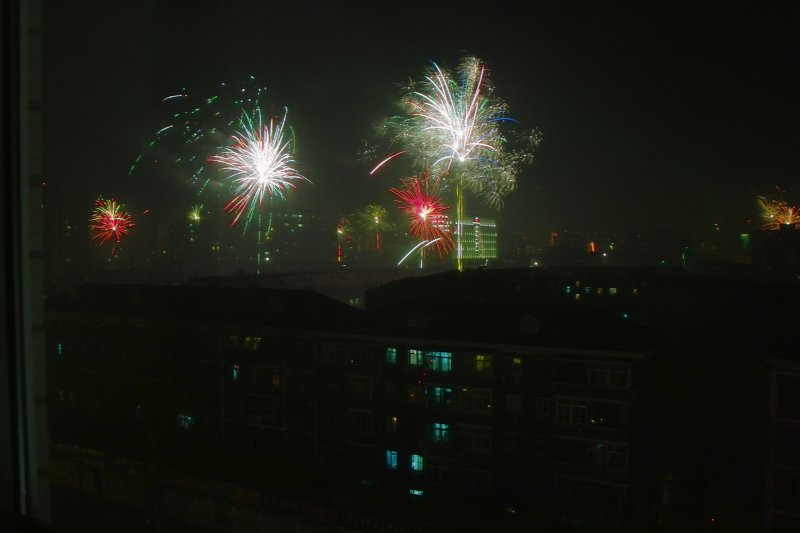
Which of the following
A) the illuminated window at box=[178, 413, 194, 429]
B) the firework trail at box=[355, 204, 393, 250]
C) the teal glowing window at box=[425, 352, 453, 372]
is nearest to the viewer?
the teal glowing window at box=[425, 352, 453, 372]

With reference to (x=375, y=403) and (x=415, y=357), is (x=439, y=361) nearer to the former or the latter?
(x=415, y=357)

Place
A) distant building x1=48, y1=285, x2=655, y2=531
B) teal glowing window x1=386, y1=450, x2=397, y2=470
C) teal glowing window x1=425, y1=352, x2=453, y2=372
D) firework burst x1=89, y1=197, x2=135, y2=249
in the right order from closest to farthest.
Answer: distant building x1=48, y1=285, x2=655, y2=531
teal glowing window x1=425, y1=352, x2=453, y2=372
teal glowing window x1=386, y1=450, x2=397, y2=470
firework burst x1=89, y1=197, x2=135, y2=249

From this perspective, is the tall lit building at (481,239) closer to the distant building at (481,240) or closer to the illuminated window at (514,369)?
the distant building at (481,240)

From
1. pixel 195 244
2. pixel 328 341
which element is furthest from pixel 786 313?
pixel 195 244

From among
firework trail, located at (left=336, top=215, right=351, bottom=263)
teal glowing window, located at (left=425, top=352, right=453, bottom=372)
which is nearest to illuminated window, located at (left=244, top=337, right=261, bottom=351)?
teal glowing window, located at (left=425, top=352, right=453, bottom=372)

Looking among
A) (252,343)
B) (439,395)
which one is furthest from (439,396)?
(252,343)

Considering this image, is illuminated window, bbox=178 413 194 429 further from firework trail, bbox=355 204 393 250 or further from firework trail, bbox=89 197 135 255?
firework trail, bbox=355 204 393 250
